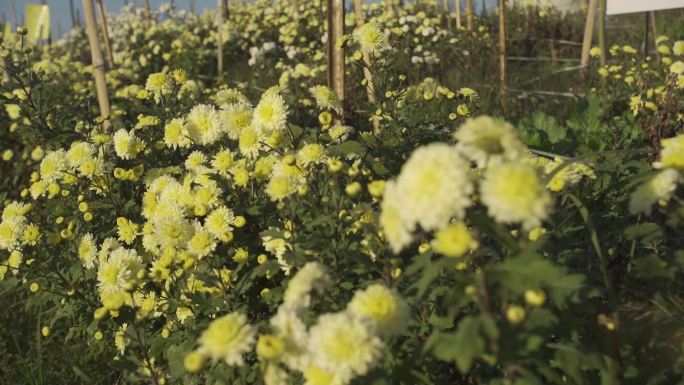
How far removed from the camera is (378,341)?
1.16 m

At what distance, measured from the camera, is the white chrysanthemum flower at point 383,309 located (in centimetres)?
121

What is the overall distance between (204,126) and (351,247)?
0.99 m

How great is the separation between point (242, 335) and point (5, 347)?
2281 mm

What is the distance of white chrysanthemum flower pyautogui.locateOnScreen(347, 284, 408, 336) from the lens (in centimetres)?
121

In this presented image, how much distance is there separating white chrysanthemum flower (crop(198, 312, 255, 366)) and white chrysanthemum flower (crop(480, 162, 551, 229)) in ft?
2.05

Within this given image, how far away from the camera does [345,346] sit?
1123 mm

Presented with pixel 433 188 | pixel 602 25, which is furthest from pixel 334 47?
pixel 602 25

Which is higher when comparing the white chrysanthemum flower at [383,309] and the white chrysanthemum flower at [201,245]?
the white chrysanthemum flower at [383,309]

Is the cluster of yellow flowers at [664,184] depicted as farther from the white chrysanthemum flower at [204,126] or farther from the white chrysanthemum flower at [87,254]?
the white chrysanthemum flower at [87,254]

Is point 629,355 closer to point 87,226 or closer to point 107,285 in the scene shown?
point 107,285

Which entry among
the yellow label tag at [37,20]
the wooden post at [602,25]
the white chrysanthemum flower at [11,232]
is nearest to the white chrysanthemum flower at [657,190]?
the white chrysanthemum flower at [11,232]

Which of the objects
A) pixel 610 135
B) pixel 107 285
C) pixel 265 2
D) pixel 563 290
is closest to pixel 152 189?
pixel 107 285

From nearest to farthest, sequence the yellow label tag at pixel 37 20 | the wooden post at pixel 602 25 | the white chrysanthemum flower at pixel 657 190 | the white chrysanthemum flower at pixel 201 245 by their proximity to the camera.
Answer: the white chrysanthemum flower at pixel 657 190, the white chrysanthemum flower at pixel 201 245, the wooden post at pixel 602 25, the yellow label tag at pixel 37 20

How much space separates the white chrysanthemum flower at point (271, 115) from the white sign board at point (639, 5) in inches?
132
